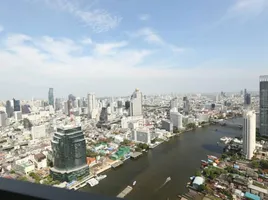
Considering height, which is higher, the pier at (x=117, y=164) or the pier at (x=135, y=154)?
the pier at (x=135, y=154)

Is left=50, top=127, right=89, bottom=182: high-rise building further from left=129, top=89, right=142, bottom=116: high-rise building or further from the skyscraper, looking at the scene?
left=129, top=89, right=142, bottom=116: high-rise building

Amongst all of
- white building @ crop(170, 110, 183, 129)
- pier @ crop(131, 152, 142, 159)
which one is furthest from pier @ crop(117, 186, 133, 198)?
white building @ crop(170, 110, 183, 129)

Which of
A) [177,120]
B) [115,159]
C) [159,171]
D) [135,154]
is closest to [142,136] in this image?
[135,154]

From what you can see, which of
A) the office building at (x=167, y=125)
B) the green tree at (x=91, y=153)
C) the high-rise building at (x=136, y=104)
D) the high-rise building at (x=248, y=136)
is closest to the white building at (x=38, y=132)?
the green tree at (x=91, y=153)

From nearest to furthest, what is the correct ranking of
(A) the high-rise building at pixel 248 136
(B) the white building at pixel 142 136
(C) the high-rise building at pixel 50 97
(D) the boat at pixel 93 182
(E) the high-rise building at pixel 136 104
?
(D) the boat at pixel 93 182 < (A) the high-rise building at pixel 248 136 < (B) the white building at pixel 142 136 < (E) the high-rise building at pixel 136 104 < (C) the high-rise building at pixel 50 97

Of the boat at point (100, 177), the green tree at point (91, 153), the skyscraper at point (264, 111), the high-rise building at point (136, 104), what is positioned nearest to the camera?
the boat at point (100, 177)

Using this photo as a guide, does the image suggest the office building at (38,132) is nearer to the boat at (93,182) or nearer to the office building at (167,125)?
the boat at (93,182)

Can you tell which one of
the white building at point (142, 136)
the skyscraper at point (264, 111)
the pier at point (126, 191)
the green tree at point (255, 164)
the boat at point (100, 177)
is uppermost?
the skyscraper at point (264, 111)

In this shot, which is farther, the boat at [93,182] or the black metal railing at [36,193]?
the boat at [93,182]

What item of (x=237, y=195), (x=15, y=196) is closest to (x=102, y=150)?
(x=237, y=195)
